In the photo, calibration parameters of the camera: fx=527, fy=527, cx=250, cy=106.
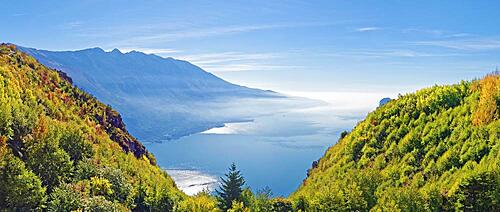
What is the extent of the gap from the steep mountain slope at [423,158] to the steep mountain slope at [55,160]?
2443 centimetres

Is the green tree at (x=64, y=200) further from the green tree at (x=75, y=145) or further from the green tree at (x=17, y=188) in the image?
the green tree at (x=75, y=145)

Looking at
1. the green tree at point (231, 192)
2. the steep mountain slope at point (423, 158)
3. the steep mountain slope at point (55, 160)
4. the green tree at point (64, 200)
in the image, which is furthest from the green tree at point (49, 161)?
the steep mountain slope at point (423, 158)

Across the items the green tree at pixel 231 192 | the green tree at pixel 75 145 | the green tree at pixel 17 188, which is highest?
the green tree at pixel 75 145

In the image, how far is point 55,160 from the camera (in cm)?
6706

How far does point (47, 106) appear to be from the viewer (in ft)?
282

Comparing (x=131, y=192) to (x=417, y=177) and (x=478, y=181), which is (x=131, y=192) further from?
(x=478, y=181)

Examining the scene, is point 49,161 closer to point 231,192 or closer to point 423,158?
point 231,192

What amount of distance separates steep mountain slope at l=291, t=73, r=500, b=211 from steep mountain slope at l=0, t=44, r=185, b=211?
24430 mm

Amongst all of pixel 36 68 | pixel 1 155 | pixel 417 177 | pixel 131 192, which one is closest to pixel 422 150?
pixel 417 177

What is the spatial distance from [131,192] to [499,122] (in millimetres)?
47219

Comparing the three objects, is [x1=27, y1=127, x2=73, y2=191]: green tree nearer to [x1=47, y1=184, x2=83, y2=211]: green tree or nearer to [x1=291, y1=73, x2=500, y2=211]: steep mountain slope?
[x1=47, y1=184, x2=83, y2=211]: green tree

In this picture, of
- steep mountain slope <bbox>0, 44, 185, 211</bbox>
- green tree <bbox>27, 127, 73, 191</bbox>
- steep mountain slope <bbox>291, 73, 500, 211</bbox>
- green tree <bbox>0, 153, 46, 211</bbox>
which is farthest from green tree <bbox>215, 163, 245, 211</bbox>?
green tree <bbox>0, 153, 46, 211</bbox>

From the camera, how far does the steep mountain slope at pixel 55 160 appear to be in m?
59.9

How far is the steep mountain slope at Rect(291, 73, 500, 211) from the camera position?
178 feet
